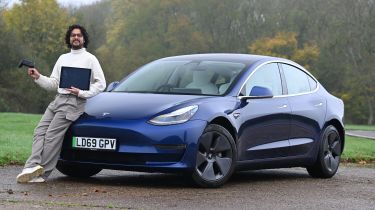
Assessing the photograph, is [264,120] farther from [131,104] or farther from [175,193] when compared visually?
[175,193]

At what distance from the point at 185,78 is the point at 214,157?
1168 mm

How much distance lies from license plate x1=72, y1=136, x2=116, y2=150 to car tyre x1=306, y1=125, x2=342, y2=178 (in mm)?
3229

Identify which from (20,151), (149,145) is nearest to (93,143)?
(149,145)

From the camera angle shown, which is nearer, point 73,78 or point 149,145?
point 149,145

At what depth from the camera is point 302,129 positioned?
32.5 ft

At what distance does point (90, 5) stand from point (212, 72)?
78188 mm

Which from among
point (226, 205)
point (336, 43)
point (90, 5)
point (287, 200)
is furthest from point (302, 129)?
point (90, 5)

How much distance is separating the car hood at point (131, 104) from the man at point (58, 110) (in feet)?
0.43

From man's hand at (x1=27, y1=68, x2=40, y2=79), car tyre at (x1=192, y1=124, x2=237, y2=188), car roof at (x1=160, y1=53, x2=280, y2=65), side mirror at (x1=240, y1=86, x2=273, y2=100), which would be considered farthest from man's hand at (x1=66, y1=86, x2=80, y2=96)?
side mirror at (x1=240, y1=86, x2=273, y2=100)

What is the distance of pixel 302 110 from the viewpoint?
990 centimetres

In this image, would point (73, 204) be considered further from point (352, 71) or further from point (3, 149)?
point (352, 71)

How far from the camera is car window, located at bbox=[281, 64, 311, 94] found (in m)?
10.1

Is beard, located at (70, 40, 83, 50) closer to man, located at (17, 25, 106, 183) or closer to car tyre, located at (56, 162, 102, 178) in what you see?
man, located at (17, 25, 106, 183)

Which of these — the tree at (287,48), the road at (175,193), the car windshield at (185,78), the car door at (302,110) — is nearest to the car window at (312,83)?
A: the car door at (302,110)
